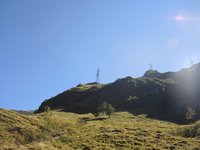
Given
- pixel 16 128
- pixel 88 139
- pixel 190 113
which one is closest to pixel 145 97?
pixel 190 113

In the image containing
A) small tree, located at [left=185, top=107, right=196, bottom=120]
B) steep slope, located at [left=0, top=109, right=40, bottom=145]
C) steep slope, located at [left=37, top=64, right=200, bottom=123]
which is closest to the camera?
steep slope, located at [left=0, top=109, right=40, bottom=145]

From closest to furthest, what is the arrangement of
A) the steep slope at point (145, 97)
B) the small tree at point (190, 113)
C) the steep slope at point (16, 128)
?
the steep slope at point (16, 128) → the small tree at point (190, 113) → the steep slope at point (145, 97)

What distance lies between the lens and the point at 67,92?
19800cm

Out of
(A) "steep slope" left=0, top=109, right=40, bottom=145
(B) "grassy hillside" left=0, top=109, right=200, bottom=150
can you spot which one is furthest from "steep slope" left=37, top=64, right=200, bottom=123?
(B) "grassy hillside" left=0, top=109, right=200, bottom=150

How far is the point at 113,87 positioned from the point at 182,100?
4409cm

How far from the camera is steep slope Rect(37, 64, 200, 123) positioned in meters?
148

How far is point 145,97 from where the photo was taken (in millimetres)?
167875

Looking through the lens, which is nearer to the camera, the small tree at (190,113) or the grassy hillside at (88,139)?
the grassy hillside at (88,139)

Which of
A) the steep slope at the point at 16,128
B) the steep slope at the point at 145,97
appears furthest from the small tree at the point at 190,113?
the steep slope at the point at 16,128

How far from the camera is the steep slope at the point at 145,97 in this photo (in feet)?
486

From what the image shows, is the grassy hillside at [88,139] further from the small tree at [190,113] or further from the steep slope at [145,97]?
the steep slope at [145,97]

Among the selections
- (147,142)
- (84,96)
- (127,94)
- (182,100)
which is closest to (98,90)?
(84,96)

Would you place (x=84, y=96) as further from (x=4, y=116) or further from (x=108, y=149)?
(x=108, y=149)

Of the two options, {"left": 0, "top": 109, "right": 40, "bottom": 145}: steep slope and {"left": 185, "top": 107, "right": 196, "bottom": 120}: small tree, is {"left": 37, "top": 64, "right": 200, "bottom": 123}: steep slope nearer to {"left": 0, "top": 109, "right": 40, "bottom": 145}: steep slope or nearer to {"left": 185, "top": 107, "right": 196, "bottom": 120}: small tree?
{"left": 185, "top": 107, "right": 196, "bottom": 120}: small tree
